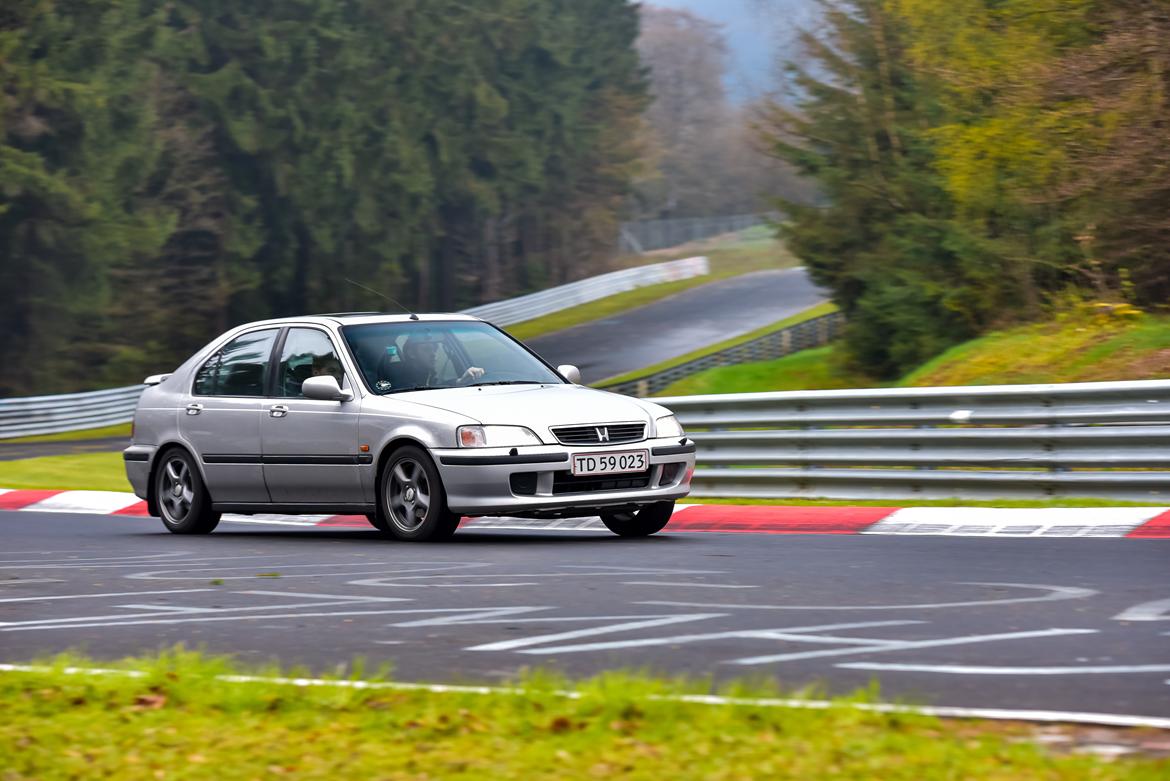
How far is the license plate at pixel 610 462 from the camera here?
11.2 metres

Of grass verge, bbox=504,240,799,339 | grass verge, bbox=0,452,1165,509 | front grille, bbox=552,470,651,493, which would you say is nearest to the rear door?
front grille, bbox=552,470,651,493

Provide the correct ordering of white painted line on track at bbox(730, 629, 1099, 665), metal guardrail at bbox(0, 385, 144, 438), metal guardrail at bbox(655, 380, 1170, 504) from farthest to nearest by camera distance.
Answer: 1. metal guardrail at bbox(0, 385, 144, 438)
2. metal guardrail at bbox(655, 380, 1170, 504)
3. white painted line on track at bbox(730, 629, 1099, 665)

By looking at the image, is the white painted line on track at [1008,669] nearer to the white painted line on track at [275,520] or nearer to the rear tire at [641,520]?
the rear tire at [641,520]

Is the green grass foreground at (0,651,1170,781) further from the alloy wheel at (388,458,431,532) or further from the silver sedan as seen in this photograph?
the alloy wheel at (388,458,431,532)

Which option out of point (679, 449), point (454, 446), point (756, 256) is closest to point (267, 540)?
point (454, 446)

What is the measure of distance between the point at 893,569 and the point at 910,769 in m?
4.95

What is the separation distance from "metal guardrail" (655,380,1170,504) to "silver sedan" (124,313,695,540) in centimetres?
234

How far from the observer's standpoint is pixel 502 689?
5.54m

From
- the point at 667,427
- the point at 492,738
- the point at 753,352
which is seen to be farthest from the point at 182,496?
the point at 753,352

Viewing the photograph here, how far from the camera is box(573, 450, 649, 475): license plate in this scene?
1118cm

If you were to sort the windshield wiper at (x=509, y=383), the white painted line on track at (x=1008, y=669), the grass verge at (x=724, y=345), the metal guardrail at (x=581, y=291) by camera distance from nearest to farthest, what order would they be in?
the white painted line on track at (x=1008, y=669)
the windshield wiper at (x=509, y=383)
the grass verge at (x=724, y=345)
the metal guardrail at (x=581, y=291)

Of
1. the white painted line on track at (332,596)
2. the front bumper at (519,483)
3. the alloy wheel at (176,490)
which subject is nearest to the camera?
the white painted line on track at (332,596)

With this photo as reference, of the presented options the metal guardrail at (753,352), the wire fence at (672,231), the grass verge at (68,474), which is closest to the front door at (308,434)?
the grass verge at (68,474)

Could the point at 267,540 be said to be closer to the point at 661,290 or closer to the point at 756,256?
the point at 661,290
